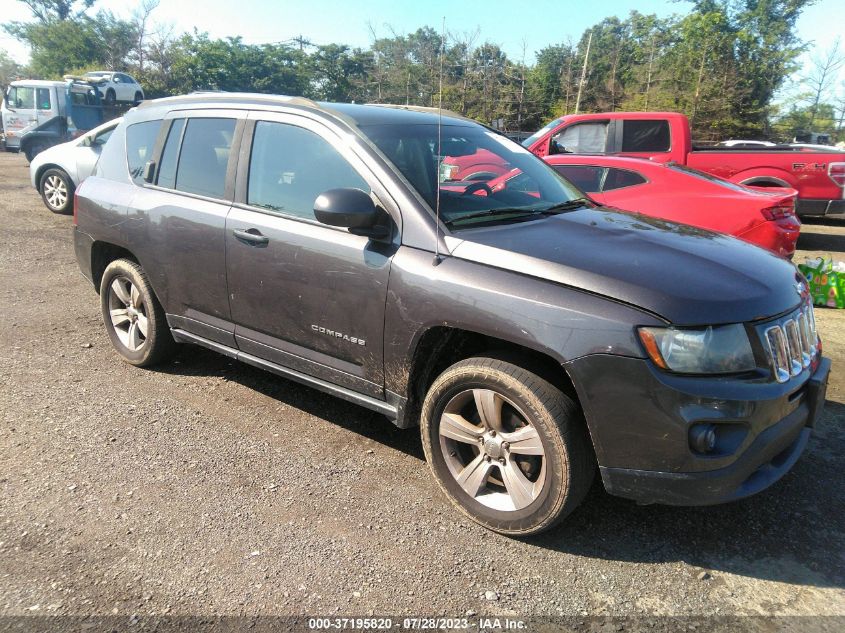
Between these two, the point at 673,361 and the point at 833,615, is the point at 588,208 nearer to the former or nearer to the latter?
the point at 673,361

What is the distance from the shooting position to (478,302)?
2.75 meters

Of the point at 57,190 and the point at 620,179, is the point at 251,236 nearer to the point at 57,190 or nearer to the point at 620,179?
the point at 620,179

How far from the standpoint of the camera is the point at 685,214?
6500 mm

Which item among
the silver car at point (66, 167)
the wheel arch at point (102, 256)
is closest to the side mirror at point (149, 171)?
the wheel arch at point (102, 256)

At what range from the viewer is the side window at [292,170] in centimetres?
338

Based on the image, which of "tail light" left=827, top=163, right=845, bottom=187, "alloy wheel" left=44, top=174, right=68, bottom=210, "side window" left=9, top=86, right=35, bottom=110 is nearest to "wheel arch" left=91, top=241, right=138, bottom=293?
"alloy wheel" left=44, top=174, right=68, bottom=210

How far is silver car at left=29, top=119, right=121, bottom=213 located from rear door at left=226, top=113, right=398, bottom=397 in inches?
329

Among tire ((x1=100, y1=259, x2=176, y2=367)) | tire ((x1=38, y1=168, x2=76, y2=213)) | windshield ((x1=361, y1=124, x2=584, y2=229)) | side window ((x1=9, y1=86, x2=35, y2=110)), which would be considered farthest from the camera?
side window ((x1=9, y1=86, x2=35, y2=110))

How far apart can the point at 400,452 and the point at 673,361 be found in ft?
5.67

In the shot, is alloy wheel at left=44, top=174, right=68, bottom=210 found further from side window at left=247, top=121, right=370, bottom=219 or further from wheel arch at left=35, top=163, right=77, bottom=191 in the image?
side window at left=247, top=121, right=370, bottom=219

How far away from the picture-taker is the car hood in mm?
2512

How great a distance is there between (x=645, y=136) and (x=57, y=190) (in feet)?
32.8

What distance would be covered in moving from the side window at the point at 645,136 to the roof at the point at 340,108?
6.69 metres

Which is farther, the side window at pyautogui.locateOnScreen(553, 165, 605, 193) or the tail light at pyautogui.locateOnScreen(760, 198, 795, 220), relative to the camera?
the side window at pyautogui.locateOnScreen(553, 165, 605, 193)
